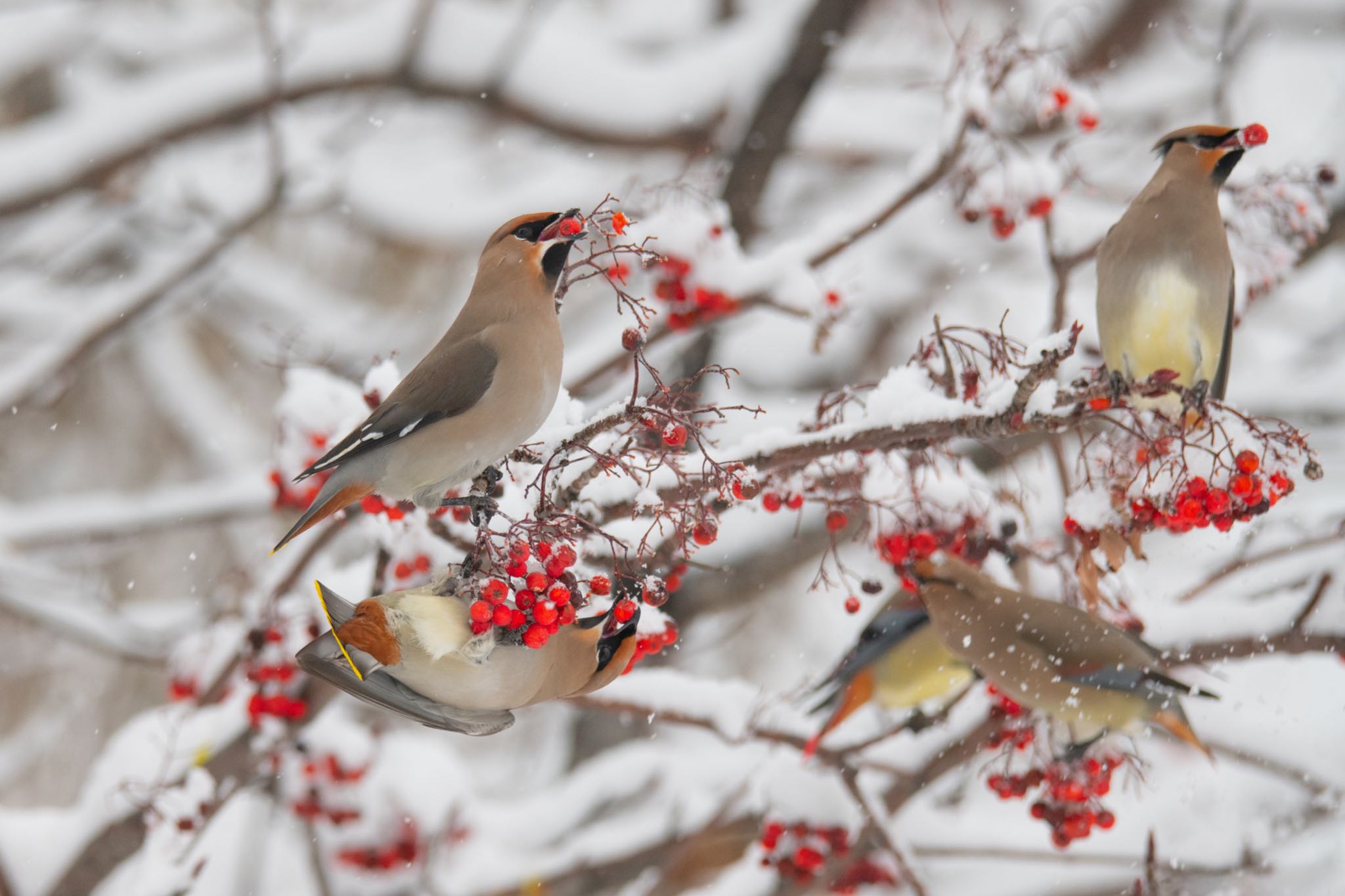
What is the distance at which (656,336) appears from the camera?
3402mm

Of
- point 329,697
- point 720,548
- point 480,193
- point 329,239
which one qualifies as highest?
point 329,239

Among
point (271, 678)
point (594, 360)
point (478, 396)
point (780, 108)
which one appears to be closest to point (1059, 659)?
point (478, 396)

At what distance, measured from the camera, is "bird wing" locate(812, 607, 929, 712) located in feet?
10.6

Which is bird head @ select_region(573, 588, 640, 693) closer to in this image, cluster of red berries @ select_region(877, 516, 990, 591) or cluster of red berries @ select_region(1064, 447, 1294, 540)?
cluster of red berries @ select_region(877, 516, 990, 591)

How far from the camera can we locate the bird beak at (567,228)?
6.47 ft

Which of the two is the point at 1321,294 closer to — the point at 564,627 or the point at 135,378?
the point at 564,627

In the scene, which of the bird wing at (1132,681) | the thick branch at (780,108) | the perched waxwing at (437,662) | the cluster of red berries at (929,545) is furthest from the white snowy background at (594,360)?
the perched waxwing at (437,662)

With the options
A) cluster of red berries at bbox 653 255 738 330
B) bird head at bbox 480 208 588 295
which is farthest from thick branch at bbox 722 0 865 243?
bird head at bbox 480 208 588 295

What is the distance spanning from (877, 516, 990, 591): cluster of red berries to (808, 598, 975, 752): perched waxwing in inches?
13.6

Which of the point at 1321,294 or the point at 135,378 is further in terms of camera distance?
the point at 135,378

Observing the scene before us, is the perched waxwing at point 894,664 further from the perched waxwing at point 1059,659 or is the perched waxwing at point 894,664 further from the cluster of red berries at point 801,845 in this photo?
the perched waxwing at point 1059,659

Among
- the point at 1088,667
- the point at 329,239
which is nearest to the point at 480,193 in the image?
the point at 329,239

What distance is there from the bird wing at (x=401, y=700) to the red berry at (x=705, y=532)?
1.46 ft

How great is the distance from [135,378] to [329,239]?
1804 mm
